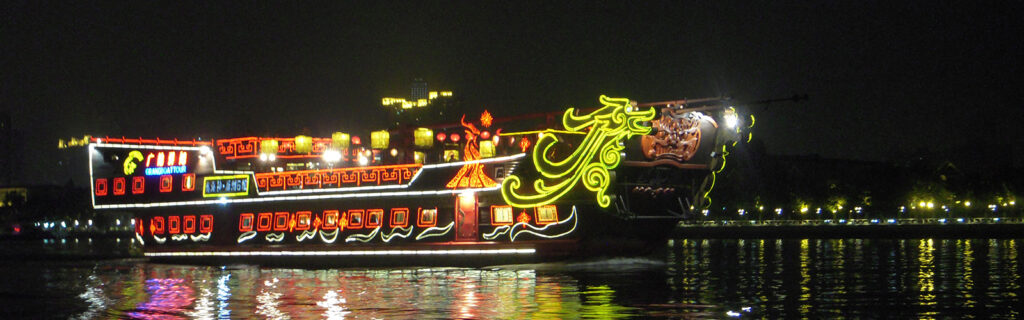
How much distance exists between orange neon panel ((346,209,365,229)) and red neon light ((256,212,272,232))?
141 inches

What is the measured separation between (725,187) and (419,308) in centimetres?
6755

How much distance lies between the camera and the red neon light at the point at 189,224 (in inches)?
1527

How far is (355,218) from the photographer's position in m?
35.1

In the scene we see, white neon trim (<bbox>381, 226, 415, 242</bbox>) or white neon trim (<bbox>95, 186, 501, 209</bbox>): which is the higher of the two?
white neon trim (<bbox>95, 186, 501, 209</bbox>)

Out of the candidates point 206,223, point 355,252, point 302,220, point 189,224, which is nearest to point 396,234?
point 355,252

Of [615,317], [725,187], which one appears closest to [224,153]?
[615,317]

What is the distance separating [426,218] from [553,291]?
1129cm

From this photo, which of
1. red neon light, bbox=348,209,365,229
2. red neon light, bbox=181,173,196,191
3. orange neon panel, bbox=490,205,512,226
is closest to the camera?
orange neon panel, bbox=490,205,512,226

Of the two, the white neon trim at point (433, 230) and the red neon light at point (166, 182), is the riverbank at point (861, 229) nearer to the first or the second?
the white neon trim at point (433, 230)

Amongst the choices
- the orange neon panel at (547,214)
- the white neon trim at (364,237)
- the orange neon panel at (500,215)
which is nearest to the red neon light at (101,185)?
the white neon trim at (364,237)

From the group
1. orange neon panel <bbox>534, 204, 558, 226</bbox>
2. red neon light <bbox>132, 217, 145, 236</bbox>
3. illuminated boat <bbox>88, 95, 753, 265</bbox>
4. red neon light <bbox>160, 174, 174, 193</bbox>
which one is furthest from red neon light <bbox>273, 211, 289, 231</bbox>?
orange neon panel <bbox>534, 204, 558, 226</bbox>

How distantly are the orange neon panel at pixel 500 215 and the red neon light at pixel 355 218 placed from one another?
5.10m

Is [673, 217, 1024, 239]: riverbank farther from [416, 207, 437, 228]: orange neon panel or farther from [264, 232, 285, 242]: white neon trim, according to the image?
[264, 232, 285, 242]: white neon trim

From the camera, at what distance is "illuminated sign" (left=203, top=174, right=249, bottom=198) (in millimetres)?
37000
